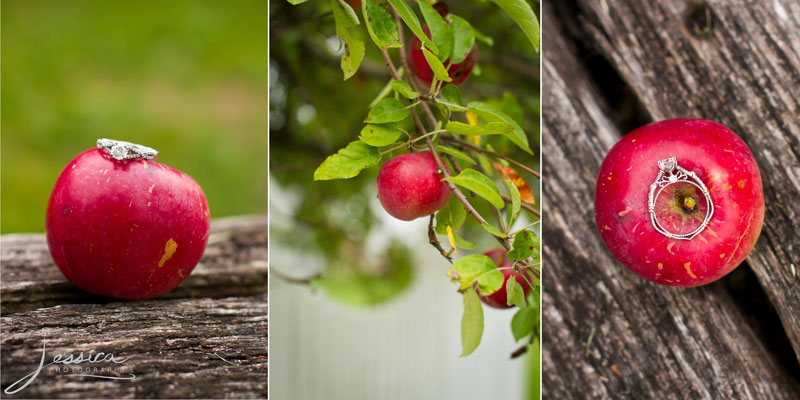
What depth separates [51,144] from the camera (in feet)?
2.62

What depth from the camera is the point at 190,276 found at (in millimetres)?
831

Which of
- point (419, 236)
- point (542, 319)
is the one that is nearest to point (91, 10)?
point (419, 236)

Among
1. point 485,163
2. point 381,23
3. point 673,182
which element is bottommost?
point 673,182

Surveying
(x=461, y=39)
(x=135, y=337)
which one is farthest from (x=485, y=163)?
(x=135, y=337)

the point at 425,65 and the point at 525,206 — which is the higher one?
the point at 425,65

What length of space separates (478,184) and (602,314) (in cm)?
39

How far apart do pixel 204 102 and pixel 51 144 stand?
24 cm

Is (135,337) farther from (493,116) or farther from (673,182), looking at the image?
(673,182)

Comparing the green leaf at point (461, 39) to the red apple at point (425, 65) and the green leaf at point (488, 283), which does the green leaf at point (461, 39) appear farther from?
the green leaf at point (488, 283)

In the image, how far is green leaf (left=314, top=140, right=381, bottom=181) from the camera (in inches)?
24.2

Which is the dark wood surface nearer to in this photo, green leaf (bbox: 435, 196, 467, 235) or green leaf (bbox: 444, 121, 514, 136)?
green leaf (bbox: 435, 196, 467, 235)

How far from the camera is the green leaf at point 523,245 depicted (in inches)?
26.0

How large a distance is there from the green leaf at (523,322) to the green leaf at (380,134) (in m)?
0.35

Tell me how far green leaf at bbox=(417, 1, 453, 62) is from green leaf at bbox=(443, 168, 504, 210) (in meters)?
0.18
